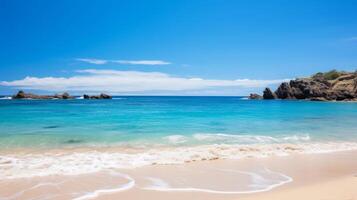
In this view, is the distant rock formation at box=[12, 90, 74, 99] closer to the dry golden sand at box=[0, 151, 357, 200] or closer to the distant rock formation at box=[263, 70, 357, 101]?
the distant rock formation at box=[263, 70, 357, 101]

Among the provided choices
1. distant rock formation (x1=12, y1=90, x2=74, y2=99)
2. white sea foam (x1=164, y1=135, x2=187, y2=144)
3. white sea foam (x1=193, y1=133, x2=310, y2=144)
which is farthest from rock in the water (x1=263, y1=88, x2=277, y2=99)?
white sea foam (x1=164, y1=135, x2=187, y2=144)

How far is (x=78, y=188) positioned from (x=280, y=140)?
13127 millimetres

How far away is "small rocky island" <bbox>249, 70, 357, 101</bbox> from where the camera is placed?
111 metres

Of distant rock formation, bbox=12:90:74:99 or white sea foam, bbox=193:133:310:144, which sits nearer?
white sea foam, bbox=193:133:310:144

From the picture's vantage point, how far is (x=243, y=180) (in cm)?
909

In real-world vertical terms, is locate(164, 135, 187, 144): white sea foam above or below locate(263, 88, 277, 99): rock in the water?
below

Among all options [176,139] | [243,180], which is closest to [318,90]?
[176,139]

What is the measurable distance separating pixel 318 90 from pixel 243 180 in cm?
12097

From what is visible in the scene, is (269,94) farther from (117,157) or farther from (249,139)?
(117,157)

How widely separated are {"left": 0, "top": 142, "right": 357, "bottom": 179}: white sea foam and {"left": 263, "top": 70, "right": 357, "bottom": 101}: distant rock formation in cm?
10595

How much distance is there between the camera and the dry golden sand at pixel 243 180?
7.51m

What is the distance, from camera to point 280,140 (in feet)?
60.0

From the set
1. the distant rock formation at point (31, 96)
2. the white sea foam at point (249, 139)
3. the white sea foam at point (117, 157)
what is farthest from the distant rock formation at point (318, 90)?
the white sea foam at point (117, 157)

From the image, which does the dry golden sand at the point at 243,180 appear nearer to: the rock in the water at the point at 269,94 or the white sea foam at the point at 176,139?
the white sea foam at the point at 176,139
